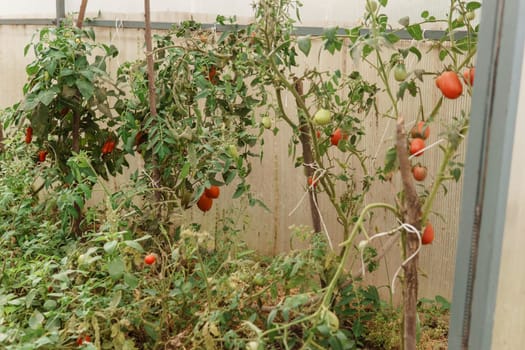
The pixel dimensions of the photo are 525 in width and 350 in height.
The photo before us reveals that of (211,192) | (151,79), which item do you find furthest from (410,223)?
(151,79)

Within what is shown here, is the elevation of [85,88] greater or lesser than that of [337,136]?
greater

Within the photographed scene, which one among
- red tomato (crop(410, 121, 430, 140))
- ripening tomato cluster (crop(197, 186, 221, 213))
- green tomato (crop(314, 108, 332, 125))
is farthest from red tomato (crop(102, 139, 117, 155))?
red tomato (crop(410, 121, 430, 140))

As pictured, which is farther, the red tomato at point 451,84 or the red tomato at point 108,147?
the red tomato at point 108,147

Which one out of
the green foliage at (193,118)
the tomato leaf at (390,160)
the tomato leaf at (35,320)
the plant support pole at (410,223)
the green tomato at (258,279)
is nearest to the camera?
the plant support pole at (410,223)

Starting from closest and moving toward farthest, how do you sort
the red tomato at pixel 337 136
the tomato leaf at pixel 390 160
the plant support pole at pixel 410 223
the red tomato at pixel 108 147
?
the plant support pole at pixel 410 223 < the tomato leaf at pixel 390 160 < the red tomato at pixel 337 136 < the red tomato at pixel 108 147

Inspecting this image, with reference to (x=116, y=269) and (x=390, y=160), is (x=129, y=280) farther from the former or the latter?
(x=390, y=160)

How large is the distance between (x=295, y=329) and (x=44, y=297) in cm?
80

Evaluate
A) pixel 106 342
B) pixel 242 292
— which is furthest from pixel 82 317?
pixel 242 292

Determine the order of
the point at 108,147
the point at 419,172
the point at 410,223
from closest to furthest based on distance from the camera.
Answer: the point at 410,223
the point at 419,172
the point at 108,147

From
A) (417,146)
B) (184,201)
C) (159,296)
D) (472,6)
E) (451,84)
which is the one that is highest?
(472,6)

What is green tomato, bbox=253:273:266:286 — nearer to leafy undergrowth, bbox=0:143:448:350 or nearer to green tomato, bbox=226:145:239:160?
leafy undergrowth, bbox=0:143:448:350

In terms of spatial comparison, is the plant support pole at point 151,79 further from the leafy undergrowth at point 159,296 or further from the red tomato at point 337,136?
the red tomato at point 337,136

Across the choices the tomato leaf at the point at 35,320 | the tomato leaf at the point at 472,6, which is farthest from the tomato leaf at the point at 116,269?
the tomato leaf at the point at 472,6

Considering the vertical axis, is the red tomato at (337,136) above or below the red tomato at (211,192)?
above
